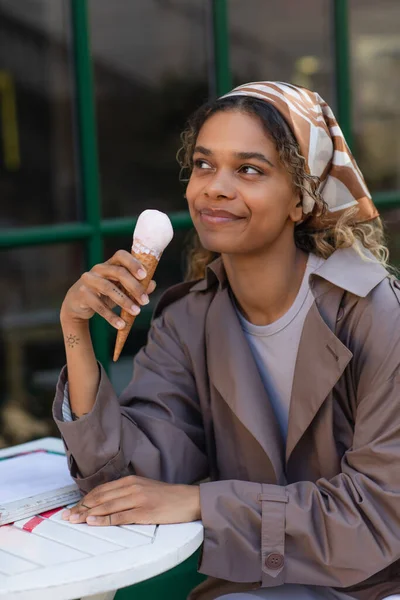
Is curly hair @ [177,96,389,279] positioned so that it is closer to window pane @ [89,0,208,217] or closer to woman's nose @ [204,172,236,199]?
woman's nose @ [204,172,236,199]

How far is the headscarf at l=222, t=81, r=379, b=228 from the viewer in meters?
2.26

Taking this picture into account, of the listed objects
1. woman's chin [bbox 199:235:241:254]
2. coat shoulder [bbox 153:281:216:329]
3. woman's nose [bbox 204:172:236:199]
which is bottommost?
coat shoulder [bbox 153:281:216:329]

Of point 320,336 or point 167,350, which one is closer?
point 320,336

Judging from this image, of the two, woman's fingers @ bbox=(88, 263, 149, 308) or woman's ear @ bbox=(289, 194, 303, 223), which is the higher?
woman's ear @ bbox=(289, 194, 303, 223)

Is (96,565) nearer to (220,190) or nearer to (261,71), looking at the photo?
(220,190)

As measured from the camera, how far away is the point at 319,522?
211 cm

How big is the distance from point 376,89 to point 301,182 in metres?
1.91

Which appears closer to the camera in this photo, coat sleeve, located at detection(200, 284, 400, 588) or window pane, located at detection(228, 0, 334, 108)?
coat sleeve, located at detection(200, 284, 400, 588)

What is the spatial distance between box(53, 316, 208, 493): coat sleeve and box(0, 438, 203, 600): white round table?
162 mm

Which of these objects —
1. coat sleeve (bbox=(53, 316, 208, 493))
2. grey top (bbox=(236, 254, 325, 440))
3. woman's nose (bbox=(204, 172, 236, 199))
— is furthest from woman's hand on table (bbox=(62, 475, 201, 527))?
woman's nose (bbox=(204, 172, 236, 199))

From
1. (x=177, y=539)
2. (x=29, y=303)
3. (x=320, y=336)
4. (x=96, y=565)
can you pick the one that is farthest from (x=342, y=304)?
(x=29, y=303)

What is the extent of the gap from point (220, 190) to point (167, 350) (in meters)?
0.50

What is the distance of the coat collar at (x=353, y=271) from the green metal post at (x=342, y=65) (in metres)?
1.57

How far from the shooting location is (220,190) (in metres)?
2.20
